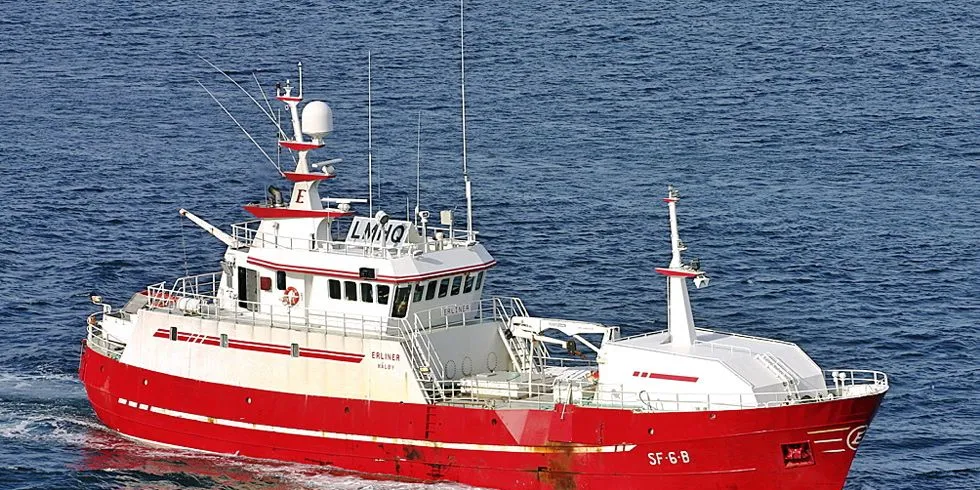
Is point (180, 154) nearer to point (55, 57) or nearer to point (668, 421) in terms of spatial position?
point (55, 57)

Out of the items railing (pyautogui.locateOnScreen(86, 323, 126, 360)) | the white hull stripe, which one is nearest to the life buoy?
the white hull stripe

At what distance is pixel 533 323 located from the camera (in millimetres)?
50531

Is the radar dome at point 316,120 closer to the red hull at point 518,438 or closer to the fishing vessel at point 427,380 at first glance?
the fishing vessel at point 427,380

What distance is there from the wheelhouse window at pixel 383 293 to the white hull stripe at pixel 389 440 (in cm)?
382

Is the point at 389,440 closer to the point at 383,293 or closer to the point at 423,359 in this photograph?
the point at 423,359

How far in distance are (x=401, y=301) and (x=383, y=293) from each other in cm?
56

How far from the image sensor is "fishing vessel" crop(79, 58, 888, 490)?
4472 centimetres

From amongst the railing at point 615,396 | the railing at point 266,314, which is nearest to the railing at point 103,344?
the railing at point 266,314

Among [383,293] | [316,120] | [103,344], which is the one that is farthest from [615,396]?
[103,344]

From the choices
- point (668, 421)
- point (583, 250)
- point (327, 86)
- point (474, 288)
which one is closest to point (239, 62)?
point (327, 86)

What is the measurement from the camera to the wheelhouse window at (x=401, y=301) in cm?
Result: 4891

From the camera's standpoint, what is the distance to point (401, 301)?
49125 mm

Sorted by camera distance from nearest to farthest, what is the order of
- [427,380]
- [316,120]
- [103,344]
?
[427,380] → [316,120] → [103,344]

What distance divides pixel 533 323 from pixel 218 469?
32.9 ft
